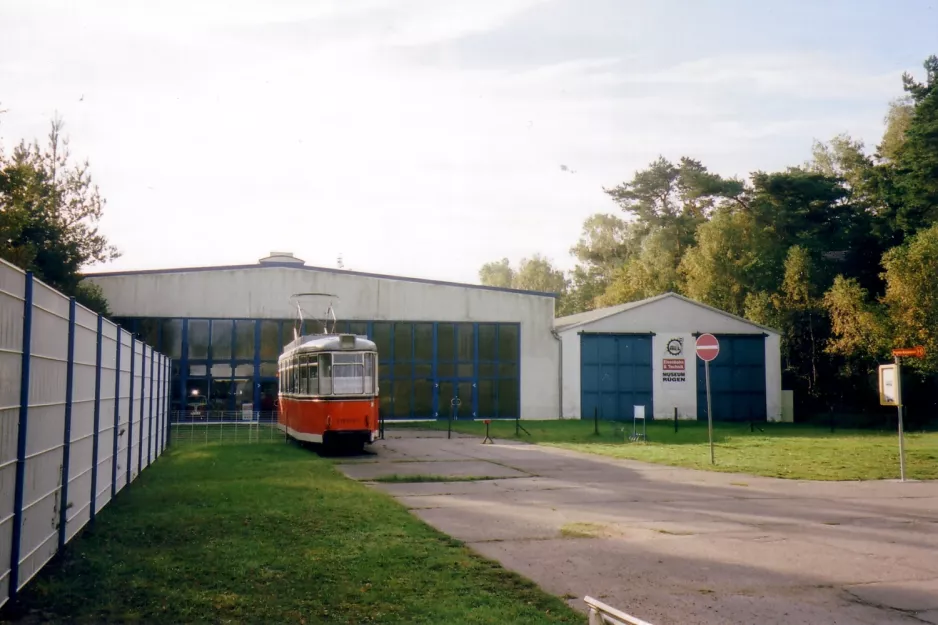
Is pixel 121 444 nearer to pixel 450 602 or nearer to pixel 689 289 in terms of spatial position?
pixel 450 602

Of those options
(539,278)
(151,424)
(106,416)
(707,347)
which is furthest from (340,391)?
(539,278)

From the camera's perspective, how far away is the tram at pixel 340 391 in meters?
20.0

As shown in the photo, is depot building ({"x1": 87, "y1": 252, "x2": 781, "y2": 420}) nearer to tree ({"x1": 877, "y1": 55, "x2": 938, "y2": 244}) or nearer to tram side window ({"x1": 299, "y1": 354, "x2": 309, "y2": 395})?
tree ({"x1": 877, "y1": 55, "x2": 938, "y2": 244})

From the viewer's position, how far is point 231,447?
21.0 m

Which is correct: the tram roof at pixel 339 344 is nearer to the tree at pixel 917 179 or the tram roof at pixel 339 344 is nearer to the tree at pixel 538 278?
the tree at pixel 917 179

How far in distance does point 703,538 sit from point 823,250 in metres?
45.5

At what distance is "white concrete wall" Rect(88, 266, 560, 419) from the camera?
3631cm

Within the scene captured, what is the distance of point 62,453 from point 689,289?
49546mm

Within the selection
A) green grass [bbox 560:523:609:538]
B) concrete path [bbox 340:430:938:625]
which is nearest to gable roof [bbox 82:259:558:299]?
concrete path [bbox 340:430:938:625]

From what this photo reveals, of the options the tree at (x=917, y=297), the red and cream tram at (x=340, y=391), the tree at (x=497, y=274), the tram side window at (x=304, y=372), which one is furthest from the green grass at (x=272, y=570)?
the tree at (x=497, y=274)

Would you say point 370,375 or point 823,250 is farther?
point 823,250

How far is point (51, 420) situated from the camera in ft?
24.2

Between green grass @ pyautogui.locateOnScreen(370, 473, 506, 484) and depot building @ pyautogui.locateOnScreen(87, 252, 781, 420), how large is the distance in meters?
22.5

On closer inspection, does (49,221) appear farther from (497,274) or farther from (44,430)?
(497,274)
